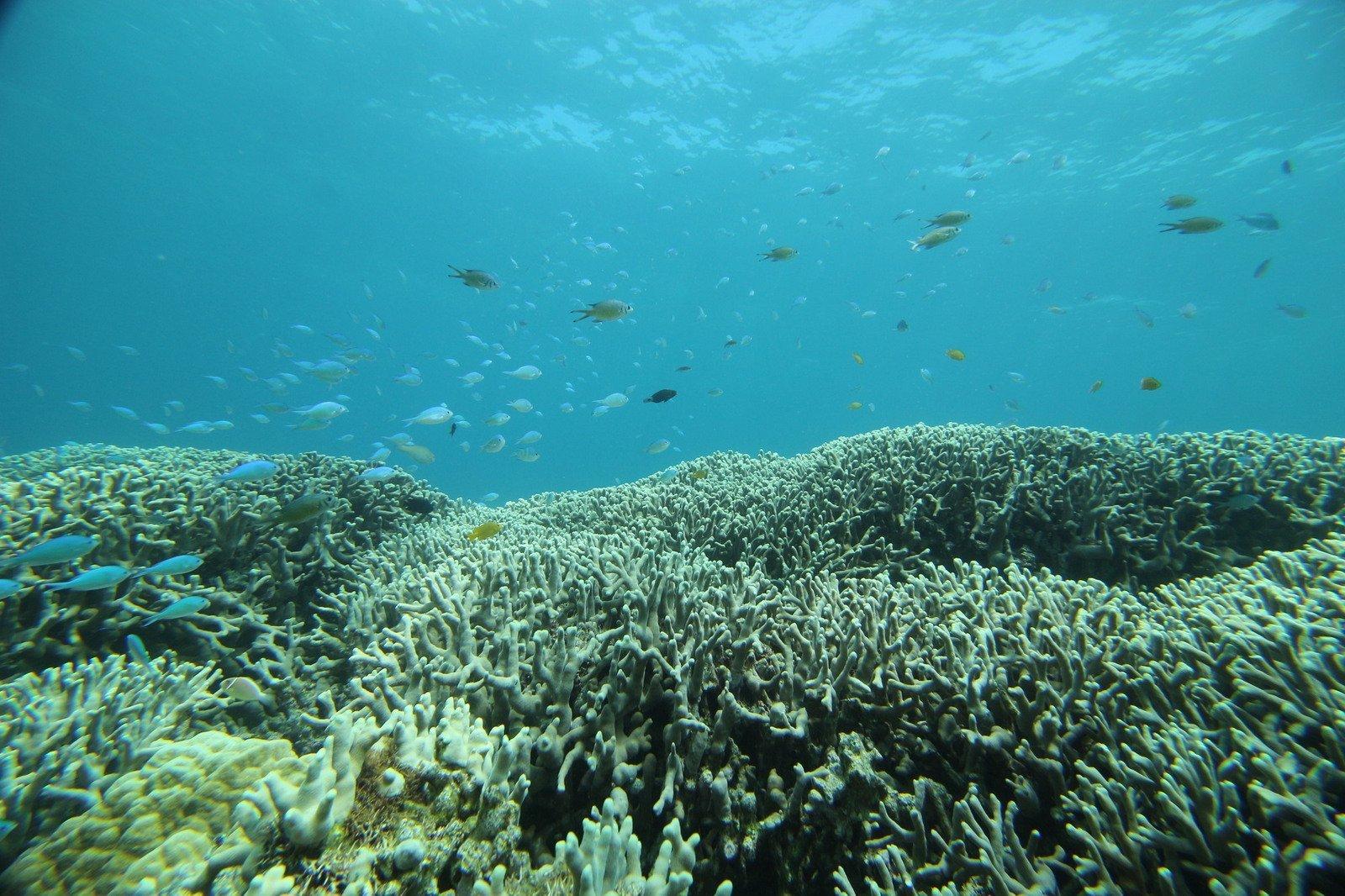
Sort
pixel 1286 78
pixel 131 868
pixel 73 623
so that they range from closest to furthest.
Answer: pixel 131 868
pixel 73 623
pixel 1286 78

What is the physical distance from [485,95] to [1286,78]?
156 feet

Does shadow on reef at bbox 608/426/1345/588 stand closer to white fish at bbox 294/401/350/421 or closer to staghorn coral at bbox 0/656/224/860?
staghorn coral at bbox 0/656/224/860

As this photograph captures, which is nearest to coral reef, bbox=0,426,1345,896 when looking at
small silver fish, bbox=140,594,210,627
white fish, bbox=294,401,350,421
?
small silver fish, bbox=140,594,210,627

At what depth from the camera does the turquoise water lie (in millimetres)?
29203

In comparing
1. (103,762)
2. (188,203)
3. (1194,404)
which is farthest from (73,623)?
(1194,404)

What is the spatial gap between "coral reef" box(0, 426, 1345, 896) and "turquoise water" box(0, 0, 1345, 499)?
5960 mm

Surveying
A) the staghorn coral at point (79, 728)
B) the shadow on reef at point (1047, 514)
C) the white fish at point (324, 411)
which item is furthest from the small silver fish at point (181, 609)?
the white fish at point (324, 411)

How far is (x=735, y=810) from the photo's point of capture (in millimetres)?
2502

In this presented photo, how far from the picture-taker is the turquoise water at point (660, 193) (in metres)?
29.2

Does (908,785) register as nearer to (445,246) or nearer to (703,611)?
(703,611)

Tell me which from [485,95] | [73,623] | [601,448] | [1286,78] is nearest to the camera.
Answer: [73,623]

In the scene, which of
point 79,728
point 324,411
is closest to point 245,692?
point 79,728

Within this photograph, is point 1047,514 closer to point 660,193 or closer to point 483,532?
point 483,532

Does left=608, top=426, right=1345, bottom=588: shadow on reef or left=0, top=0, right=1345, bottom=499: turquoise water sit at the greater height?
left=0, top=0, right=1345, bottom=499: turquoise water
